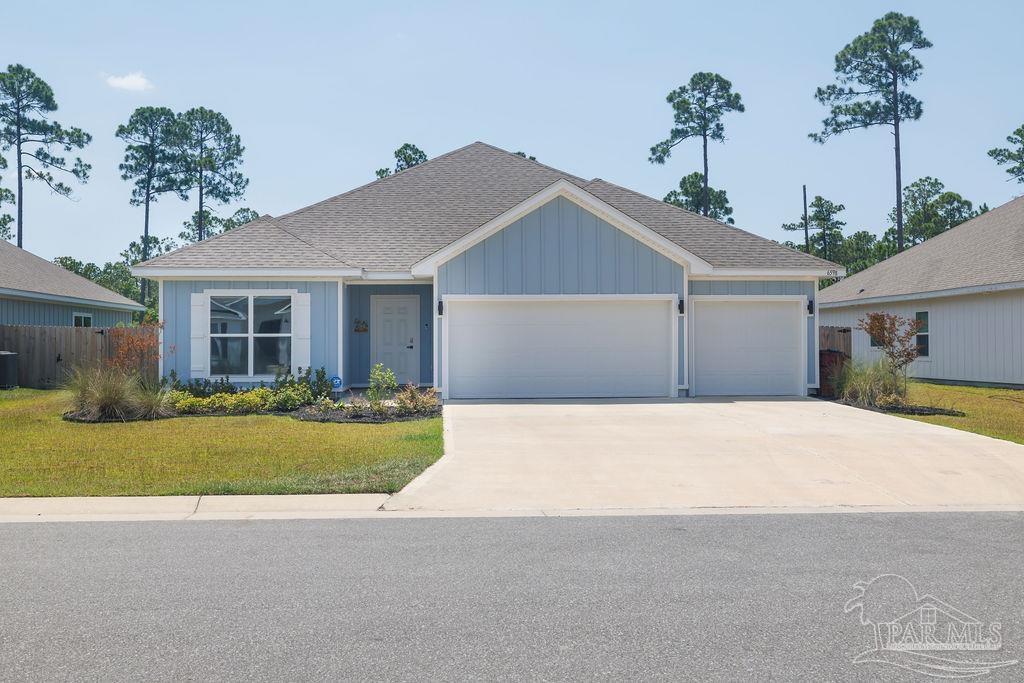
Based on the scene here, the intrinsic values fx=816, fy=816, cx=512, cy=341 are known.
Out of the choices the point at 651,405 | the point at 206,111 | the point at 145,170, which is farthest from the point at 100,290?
the point at 651,405

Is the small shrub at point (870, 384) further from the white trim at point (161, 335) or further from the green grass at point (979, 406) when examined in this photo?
the white trim at point (161, 335)

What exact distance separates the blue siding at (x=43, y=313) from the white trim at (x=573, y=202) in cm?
1227

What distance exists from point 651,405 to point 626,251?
3.50m

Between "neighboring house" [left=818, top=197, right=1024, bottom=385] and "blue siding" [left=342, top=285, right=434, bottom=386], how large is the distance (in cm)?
1016

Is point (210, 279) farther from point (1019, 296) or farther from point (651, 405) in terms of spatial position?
point (1019, 296)

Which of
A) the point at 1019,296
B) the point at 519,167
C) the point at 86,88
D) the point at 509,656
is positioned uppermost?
the point at 86,88

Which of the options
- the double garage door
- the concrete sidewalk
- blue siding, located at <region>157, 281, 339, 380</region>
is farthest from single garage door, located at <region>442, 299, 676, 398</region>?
the concrete sidewalk

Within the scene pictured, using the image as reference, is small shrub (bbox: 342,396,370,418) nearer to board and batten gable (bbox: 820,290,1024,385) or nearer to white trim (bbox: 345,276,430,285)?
white trim (bbox: 345,276,430,285)

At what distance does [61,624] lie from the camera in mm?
4590

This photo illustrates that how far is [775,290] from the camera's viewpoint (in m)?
18.7

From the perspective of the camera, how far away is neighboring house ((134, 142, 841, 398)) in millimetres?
17469

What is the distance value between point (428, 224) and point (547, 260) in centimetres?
475

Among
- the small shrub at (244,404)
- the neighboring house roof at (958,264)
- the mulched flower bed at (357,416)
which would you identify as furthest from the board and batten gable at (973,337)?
the small shrub at (244,404)

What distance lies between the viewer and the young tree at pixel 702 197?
46.3m
